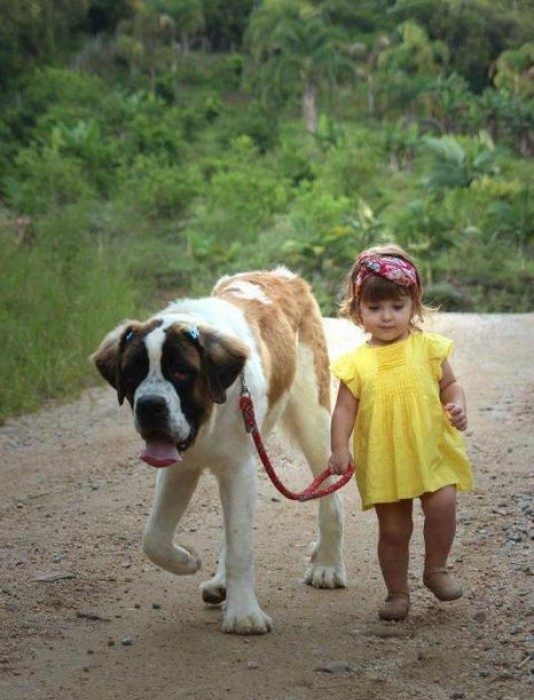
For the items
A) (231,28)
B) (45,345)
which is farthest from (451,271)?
(45,345)

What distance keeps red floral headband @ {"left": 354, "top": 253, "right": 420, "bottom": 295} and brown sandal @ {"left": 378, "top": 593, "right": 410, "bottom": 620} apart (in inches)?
42.5

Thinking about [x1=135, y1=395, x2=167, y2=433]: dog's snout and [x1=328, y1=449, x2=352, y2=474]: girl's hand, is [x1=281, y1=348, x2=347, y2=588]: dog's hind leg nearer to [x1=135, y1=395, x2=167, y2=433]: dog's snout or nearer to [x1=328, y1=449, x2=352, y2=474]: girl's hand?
[x1=328, y1=449, x2=352, y2=474]: girl's hand

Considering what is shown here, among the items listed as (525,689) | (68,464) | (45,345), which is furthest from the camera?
(45,345)

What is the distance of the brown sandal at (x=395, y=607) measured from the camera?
14.6 feet

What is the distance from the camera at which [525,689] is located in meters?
3.84

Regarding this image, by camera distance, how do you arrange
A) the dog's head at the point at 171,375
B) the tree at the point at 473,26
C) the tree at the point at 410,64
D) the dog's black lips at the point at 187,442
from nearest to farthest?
the dog's head at the point at 171,375 → the dog's black lips at the point at 187,442 → the tree at the point at 473,26 → the tree at the point at 410,64

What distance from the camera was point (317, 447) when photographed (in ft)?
17.5

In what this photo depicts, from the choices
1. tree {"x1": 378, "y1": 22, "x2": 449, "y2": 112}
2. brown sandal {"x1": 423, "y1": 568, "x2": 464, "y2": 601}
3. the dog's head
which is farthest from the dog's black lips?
tree {"x1": 378, "y1": 22, "x2": 449, "y2": 112}

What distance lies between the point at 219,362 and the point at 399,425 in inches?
27.1

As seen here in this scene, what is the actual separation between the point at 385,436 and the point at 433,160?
47.8 feet

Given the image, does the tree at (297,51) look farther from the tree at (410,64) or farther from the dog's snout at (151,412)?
the dog's snout at (151,412)

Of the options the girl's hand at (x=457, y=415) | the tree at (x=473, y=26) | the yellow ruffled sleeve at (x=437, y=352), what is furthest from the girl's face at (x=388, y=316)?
the tree at (x=473, y=26)

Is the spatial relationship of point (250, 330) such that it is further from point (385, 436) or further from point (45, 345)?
point (45, 345)

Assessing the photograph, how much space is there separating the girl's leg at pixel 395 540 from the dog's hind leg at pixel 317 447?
1.94ft
